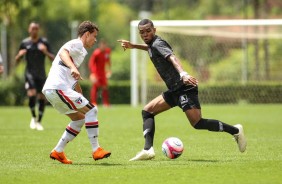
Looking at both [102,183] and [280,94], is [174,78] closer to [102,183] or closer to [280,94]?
[102,183]

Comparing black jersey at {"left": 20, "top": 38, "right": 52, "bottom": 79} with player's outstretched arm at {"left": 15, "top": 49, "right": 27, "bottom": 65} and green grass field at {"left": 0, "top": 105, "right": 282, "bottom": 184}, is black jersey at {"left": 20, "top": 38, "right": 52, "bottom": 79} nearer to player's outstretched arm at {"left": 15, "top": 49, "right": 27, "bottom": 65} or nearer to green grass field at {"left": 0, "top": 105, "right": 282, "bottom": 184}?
player's outstretched arm at {"left": 15, "top": 49, "right": 27, "bottom": 65}

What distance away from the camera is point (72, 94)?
10188 mm

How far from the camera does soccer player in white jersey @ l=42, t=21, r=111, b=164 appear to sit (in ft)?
33.4

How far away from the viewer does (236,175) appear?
29.3ft

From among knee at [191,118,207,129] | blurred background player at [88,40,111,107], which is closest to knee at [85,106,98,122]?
knee at [191,118,207,129]

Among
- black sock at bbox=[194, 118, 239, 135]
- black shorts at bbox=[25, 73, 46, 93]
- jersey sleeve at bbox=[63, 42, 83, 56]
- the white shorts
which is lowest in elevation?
black shorts at bbox=[25, 73, 46, 93]

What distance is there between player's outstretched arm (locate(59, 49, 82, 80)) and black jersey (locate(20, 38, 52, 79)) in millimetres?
7639

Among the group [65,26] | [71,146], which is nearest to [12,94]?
[65,26]

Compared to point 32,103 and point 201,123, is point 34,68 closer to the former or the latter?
point 32,103

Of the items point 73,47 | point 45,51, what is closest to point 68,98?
point 73,47

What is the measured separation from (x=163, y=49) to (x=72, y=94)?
1.44 meters

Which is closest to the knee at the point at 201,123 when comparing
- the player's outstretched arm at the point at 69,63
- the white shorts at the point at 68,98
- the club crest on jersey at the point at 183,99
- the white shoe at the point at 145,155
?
the club crest on jersey at the point at 183,99

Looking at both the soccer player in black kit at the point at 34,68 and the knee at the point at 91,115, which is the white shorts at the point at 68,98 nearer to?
the knee at the point at 91,115

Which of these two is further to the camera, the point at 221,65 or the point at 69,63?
the point at 221,65
